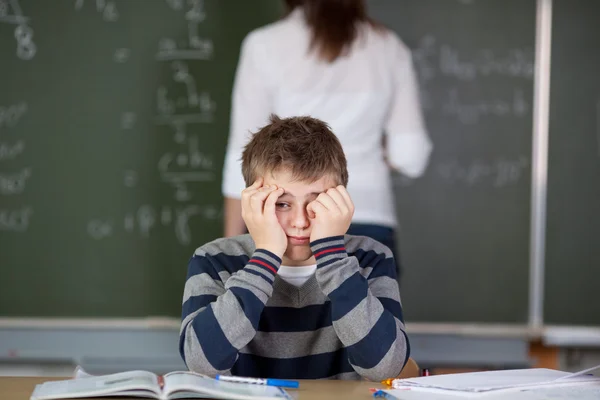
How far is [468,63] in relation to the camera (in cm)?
347

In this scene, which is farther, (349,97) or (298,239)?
(349,97)

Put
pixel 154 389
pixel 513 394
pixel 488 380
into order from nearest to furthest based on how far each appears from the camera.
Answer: pixel 154 389
pixel 513 394
pixel 488 380

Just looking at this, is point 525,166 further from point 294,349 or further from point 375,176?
point 294,349

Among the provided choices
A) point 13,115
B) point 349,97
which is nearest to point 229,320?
point 349,97

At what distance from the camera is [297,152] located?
1.71 m

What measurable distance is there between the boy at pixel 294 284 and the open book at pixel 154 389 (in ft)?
0.75

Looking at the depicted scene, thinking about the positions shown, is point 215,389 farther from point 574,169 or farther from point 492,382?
point 574,169

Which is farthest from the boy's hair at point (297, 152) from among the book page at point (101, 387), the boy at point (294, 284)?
the book page at point (101, 387)

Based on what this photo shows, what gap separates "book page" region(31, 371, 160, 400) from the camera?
1.27 metres

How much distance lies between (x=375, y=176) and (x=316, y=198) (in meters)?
1.02

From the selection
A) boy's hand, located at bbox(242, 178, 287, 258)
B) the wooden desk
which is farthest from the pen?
boy's hand, located at bbox(242, 178, 287, 258)

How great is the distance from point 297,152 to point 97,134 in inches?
75.3

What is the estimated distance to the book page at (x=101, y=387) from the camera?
1266mm

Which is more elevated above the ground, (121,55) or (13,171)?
(121,55)
